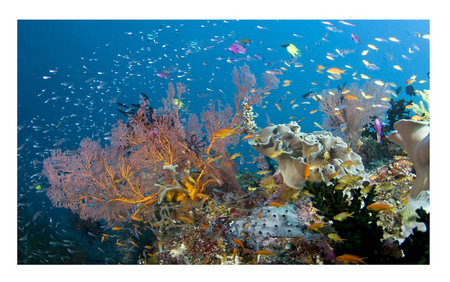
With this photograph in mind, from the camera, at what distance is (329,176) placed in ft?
11.6

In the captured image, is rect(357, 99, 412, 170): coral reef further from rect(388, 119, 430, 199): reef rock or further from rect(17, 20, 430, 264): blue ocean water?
rect(17, 20, 430, 264): blue ocean water

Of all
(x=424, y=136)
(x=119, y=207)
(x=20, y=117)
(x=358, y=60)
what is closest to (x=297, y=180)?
(x=424, y=136)

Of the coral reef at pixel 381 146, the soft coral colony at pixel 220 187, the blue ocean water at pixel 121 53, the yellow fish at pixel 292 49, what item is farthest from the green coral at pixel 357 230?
the blue ocean water at pixel 121 53

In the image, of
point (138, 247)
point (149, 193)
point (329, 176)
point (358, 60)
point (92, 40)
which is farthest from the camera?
point (358, 60)

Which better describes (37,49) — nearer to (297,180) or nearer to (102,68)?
(102,68)

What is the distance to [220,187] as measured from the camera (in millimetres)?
5508

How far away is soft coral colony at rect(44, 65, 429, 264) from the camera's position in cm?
318

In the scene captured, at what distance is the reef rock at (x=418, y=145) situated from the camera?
239cm

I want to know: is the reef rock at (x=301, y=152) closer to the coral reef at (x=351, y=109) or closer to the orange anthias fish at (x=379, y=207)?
the orange anthias fish at (x=379, y=207)

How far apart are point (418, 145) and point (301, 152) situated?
1789 millimetres

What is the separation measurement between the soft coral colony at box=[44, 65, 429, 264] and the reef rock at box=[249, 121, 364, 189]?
19mm

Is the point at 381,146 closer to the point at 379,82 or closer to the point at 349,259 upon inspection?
the point at 379,82

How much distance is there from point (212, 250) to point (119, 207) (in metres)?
2.68

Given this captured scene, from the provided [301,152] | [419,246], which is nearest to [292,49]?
[301,152]
